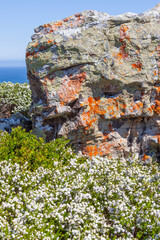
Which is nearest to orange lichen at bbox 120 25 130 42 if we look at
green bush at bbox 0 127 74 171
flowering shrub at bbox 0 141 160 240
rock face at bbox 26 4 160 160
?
rock face at bbox 26 4 160 160

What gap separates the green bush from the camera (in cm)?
837

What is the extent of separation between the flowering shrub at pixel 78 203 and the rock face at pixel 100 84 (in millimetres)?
1966

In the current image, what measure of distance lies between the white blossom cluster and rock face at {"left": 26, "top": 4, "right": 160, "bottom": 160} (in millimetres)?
2054

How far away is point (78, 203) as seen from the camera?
625cm

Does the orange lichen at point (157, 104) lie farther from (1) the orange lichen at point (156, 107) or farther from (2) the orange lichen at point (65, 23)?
(2) the orange lichen at point (65, 23)

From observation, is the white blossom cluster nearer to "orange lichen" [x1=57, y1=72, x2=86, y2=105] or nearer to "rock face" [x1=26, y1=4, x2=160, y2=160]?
"rock face" [x1=26, y1=4, x2=160, y2=160]

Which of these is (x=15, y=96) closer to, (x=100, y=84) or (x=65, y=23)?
(x=65, y=23)

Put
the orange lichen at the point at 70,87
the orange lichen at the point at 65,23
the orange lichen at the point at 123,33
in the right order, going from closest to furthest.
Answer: the orange lichen at the point at 70,87
the orange lichen at the point at 123,33
the orange lichen at the point at 65,23

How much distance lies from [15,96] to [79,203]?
12.1m

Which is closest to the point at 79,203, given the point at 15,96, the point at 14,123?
the point at 14,123

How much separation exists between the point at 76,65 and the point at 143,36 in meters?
2.96

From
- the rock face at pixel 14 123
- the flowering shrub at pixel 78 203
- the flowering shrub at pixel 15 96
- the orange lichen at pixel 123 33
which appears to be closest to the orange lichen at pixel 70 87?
the orange lichen at pixel 123 33

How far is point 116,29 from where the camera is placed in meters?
10.4

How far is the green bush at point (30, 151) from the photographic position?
27.5 ft
